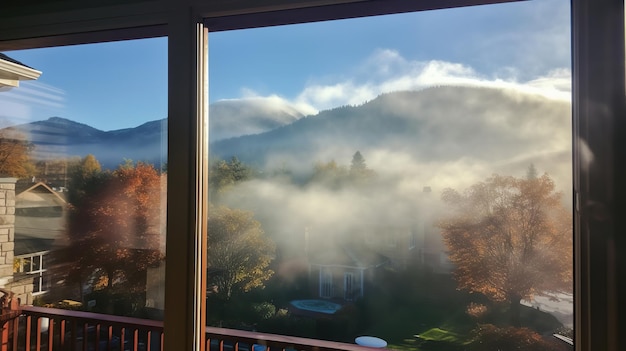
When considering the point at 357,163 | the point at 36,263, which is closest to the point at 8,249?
the point at 36,263

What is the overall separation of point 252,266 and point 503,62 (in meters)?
1.23

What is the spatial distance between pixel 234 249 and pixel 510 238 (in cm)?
105

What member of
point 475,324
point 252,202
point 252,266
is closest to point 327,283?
point 252,266

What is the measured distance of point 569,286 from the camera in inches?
50.2

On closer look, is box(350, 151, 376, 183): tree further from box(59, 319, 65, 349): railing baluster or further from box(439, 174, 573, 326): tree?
box(59, 319, 65, 349): railing baluster

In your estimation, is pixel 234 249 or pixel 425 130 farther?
pixel 234 249

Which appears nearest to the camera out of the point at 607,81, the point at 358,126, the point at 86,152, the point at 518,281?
the point at 607,81

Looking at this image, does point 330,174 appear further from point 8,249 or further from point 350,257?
point 8,249

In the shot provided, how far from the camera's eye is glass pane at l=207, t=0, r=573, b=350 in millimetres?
1358

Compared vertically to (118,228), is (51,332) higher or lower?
lower

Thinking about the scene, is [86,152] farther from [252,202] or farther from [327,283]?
[327,283]

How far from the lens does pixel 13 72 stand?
1.91 m

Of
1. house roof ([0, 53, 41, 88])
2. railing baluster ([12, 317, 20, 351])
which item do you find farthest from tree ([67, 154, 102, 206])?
railing baluster ([12, 317, 20, 351])

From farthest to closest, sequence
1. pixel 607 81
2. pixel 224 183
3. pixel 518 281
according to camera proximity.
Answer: pixel 224 183
pixel 518 281
pixel 607 81
